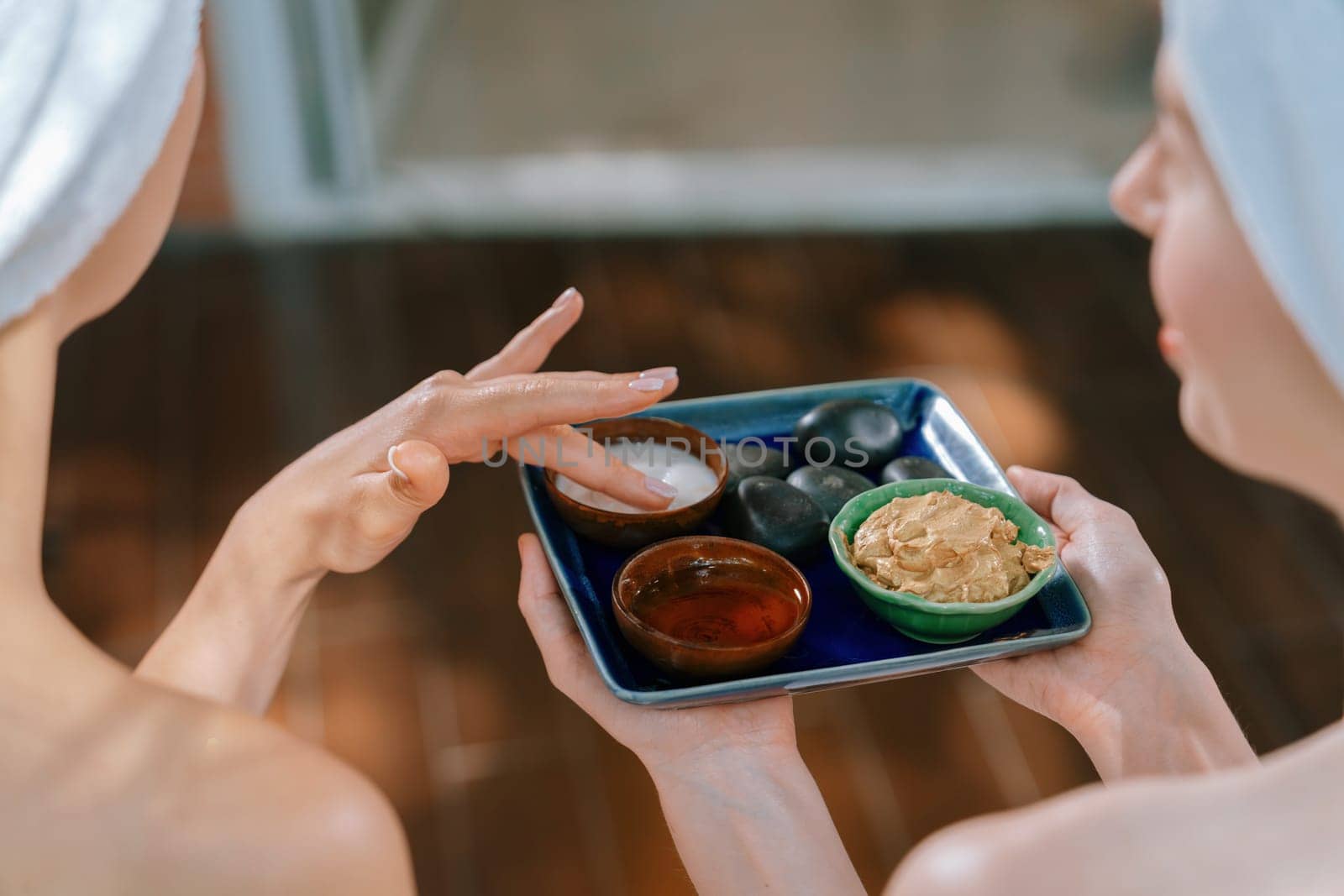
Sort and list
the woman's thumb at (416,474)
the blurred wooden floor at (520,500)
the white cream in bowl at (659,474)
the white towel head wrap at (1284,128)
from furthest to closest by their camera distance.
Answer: the blurred wooden floor at (520,500)
the white cream in bowl at (659,474)
the woman's thumb at (416,474)
the white towel head wrap at (1284,128)

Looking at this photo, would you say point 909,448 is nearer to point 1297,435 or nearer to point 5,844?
point 1297,435

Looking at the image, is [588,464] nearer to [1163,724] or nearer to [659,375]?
[659,375]

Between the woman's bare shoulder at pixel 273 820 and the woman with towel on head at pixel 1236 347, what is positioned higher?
the woman with towel on head at pixel 1236 347

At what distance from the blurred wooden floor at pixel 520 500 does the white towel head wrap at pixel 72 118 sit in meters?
0.39

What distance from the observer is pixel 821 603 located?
593 mm

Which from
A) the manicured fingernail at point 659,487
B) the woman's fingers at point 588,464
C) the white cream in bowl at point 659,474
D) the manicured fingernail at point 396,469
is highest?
the manicured fingernail at point 396,469

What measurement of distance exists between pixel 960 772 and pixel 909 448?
0.39m

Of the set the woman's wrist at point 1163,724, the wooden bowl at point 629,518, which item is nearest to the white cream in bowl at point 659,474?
the wooden bowl at point 629,518

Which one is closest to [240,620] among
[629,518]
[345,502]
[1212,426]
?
[345,502]

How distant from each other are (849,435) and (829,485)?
4 cm

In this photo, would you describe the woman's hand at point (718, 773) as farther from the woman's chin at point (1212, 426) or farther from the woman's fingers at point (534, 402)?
the woman's chin at point (1212, 426)

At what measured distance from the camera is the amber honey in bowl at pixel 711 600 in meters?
0.53

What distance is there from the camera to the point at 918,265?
4.87ft

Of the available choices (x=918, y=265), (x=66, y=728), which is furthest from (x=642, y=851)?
(x=918, y=265)
